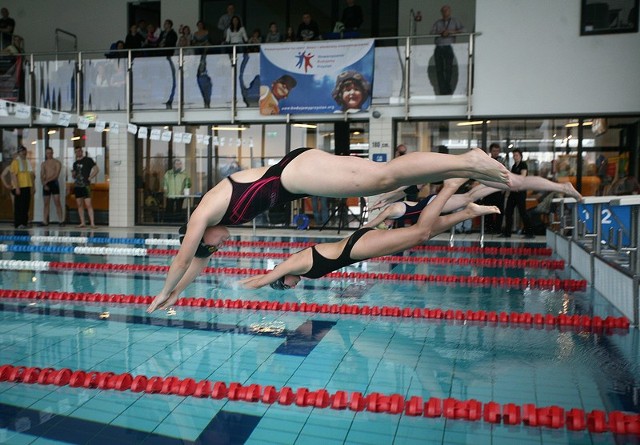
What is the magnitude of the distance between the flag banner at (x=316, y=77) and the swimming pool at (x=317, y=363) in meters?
6.80

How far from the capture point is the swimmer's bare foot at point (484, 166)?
3582 mm

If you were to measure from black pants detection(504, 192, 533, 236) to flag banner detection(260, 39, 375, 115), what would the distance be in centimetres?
363

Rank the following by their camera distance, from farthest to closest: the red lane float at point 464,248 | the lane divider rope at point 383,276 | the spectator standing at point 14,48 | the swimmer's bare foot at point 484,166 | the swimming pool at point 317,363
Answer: the spectator standing at point 14,48 → the red lane float at point 464,248 → the lane divider rope at point 383,276 → the swimmer's bare foot at point 484,166 → the swimming pool at point 317,363

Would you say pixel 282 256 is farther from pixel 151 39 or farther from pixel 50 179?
pixel 50 179

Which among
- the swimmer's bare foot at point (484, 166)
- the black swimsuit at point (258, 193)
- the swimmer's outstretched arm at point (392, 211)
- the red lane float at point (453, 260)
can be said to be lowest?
the red lane float at point (453, 260)

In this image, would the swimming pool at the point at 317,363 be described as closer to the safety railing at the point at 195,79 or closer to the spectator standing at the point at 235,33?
the safety railing at the point at 195,79

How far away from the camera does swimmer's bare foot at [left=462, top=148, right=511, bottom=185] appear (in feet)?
11.8

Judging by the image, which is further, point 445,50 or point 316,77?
point 316,77

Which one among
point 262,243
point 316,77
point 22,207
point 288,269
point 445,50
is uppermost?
point 445,50

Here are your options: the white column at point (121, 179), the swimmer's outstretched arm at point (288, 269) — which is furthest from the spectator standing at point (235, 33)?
the swimmer's outstretched arm at point (288, 269)

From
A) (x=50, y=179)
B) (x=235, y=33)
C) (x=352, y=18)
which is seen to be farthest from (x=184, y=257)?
(x=50, y=179)

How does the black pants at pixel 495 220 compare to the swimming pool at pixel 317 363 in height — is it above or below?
above

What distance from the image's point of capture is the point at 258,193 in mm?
4176

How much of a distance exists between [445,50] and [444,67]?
34 centimetres
